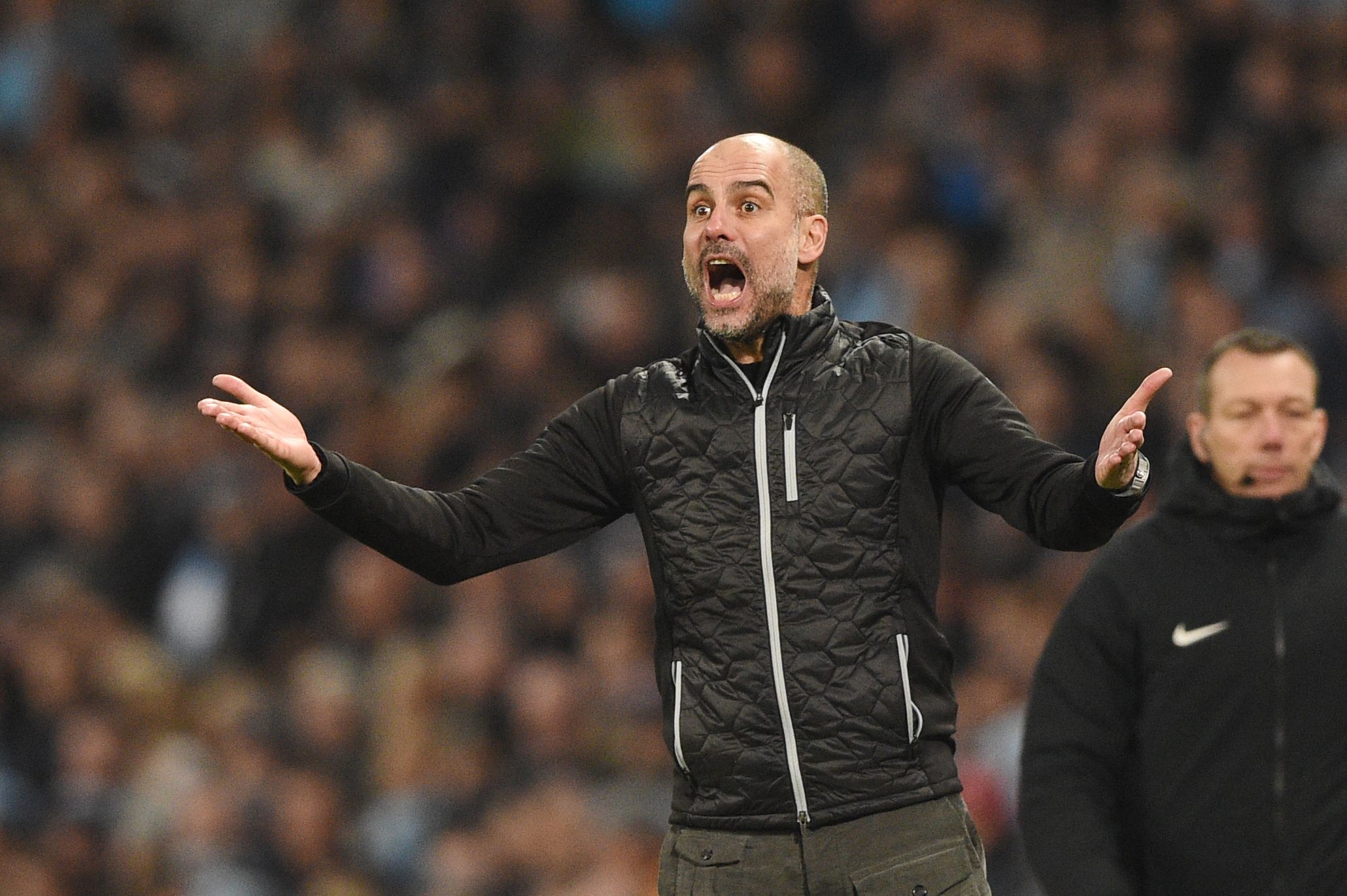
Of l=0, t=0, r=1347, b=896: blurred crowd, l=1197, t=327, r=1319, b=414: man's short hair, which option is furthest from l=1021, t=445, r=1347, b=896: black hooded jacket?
l=0, t=0, r=1347, b=896: blurred crowd

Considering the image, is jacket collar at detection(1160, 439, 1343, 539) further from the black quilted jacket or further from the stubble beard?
the stubble beard

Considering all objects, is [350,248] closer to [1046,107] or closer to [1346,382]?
[1046,107]

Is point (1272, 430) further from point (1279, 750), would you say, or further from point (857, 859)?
point (857, 859)

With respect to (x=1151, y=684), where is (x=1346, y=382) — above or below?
above

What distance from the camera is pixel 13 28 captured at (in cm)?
1020

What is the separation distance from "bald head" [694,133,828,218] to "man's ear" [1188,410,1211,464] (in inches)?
36.7

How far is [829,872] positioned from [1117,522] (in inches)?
25.5

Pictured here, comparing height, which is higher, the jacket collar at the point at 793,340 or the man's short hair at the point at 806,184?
the man's short hair at the point at 806,184

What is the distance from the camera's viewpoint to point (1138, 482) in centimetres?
273

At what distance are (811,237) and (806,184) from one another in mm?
87

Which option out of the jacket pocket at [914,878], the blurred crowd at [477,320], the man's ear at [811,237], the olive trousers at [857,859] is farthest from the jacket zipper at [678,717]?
the blurred crowd at [477,320]

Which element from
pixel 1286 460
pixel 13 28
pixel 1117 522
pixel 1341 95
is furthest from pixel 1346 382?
pixel 13 28

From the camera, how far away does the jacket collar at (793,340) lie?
309 centimetres

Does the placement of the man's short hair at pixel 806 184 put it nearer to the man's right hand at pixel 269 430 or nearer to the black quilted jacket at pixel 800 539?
the black quilted jacket at pixel 800 539
